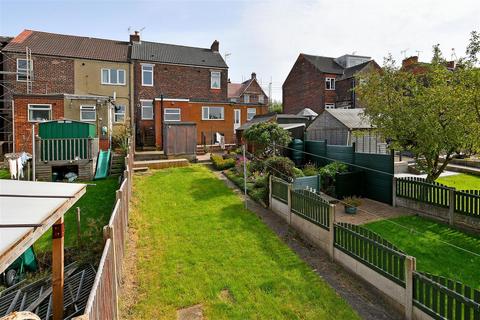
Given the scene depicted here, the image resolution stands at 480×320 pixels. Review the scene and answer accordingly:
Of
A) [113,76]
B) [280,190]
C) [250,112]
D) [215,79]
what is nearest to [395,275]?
[280,190]

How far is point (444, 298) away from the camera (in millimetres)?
4934

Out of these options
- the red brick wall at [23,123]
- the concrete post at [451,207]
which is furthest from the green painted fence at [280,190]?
the red brick wall at [23,123]

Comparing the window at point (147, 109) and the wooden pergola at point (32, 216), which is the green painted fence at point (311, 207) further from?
the window at point (147, 109)

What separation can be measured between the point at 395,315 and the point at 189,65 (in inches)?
1142

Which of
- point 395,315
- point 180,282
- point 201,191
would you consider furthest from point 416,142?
point 180,282

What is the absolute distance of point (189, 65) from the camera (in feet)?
98.9

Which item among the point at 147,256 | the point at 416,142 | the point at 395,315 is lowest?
the point at 395,315

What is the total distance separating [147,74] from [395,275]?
27739 millimetres

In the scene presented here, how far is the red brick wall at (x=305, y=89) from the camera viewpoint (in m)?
34.4

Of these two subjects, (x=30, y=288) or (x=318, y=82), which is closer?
(x=30, y=288)

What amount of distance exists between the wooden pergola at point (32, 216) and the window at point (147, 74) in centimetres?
2504

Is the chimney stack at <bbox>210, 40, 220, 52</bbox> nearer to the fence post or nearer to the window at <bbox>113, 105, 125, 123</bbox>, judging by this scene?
the window at <bbox>113, 105, 125, 123</bbox>

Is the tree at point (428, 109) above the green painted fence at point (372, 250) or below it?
above

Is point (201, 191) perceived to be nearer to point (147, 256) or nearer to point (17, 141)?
point (147, 256)
